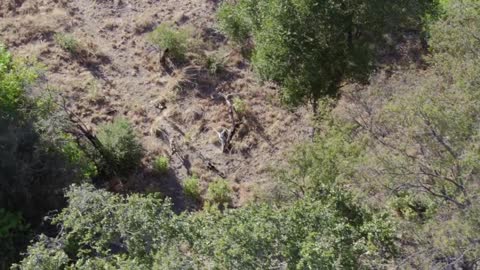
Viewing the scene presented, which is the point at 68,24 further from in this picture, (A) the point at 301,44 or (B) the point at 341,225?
(B) the point at 341,225

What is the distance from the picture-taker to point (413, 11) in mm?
14195

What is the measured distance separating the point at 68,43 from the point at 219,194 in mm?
7000

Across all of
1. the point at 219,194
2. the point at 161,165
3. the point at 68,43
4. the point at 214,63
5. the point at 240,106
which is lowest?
the point at 219,194

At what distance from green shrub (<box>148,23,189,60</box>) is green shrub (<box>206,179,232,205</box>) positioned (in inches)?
188

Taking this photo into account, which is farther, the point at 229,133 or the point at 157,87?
the point at 157,87

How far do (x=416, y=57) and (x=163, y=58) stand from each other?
763 centimetres

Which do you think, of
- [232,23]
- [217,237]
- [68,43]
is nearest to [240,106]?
[232,23]

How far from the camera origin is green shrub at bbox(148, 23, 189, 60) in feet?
61.6

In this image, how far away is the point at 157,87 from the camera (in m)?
18.8

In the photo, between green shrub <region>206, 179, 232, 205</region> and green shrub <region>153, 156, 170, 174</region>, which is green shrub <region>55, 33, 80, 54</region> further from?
green shrub <region>206, 179, 232, 205</region>

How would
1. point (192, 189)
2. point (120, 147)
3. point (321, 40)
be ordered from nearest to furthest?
point (321, 40) < point (120, 147) < point (192, 189)

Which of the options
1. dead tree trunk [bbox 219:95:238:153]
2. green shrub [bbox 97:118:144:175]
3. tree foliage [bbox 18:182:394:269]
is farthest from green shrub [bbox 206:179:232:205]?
tree foliage [bbox 18:182:394:269]

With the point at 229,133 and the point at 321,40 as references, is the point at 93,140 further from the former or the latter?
the point at 321,40

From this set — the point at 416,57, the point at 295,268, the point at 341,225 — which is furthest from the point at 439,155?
the point at 416,57
